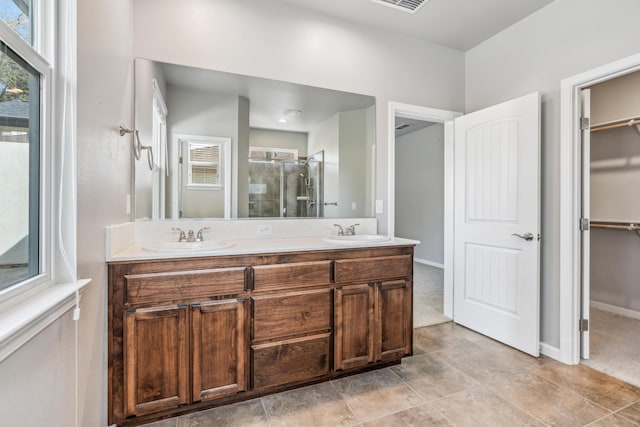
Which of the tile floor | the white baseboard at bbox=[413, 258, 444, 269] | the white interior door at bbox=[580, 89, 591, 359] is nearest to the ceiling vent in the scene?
the white interior door at bbox=[580, 89, 591, 359]

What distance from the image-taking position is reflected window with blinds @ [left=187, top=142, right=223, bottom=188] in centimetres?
215

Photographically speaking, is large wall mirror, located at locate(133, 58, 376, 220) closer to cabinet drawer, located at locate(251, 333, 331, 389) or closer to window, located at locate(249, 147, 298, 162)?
window, located at locate(249, 147, 298, 162)

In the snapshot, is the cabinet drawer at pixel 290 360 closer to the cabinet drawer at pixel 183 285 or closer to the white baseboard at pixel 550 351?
the cabinet drawer at pixel 183 285

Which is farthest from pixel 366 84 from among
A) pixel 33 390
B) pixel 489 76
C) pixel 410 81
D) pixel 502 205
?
pixel 33 390

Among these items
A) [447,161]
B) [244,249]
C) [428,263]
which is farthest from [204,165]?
[428,263]

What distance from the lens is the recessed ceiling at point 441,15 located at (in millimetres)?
2402

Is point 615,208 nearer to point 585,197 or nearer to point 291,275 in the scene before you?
point 585,197

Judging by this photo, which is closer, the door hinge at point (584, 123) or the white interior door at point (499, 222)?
the door hinge at point (584, 123)

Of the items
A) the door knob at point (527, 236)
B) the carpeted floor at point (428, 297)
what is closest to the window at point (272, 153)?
the door knob at point (527, 236)

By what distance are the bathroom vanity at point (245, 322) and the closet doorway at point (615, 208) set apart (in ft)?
7.47

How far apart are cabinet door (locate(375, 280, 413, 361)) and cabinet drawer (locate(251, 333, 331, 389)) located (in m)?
0.40

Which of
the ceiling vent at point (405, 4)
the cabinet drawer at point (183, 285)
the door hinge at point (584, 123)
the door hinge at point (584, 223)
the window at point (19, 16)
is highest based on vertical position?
the ceiling vent at point (405, 4)

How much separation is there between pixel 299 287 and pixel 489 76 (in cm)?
269

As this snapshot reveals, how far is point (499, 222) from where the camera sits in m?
2.62
